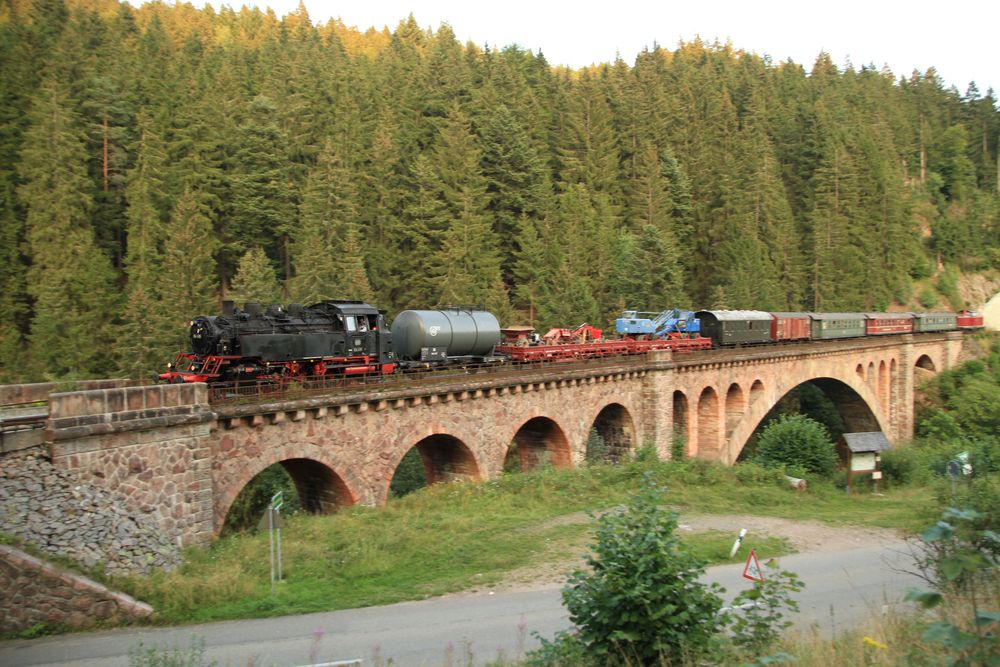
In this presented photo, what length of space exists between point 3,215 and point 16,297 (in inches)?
193

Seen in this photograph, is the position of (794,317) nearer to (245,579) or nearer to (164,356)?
(164,356)

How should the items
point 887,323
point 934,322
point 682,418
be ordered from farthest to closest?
point 934,322 < point 887,323 < point 682,418

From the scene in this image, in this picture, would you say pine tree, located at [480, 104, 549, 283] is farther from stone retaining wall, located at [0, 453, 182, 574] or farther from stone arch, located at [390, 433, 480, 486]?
stone retaining wall, located at [0, 453, 182, 574]

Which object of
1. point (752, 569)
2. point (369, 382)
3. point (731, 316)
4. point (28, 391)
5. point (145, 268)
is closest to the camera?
point (752, 569)

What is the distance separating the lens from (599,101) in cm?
6631

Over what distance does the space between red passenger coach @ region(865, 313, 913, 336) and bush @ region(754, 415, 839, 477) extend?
28570 millimetres

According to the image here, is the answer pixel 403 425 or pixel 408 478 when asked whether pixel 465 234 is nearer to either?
pixel 408 478

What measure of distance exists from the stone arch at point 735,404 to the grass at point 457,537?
13541 millimetres

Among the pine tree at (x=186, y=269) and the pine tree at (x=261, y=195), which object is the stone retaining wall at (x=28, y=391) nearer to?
the pine tree at (x=186, y=269)

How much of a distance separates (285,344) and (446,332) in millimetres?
7790

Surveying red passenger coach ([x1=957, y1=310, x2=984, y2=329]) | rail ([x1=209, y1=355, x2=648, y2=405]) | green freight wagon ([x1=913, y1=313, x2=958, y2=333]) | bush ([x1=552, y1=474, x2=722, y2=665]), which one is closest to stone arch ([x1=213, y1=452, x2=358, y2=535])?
rail ([x1=209, y1=355, x2=648, y2=405])

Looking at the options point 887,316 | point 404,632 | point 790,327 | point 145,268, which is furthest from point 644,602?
point 887,316

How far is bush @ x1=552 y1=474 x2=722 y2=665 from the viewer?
23.0 ft

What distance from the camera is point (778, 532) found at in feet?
61.7
